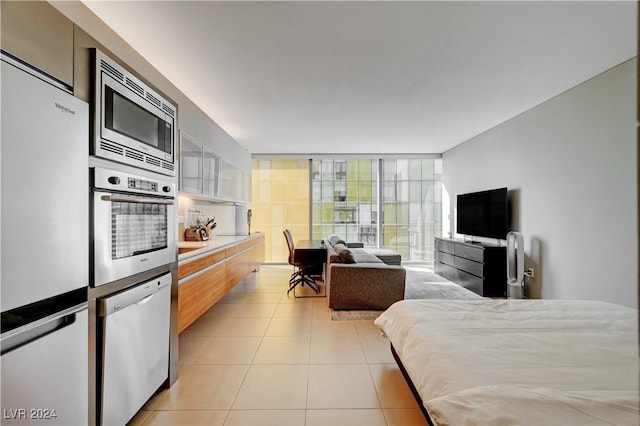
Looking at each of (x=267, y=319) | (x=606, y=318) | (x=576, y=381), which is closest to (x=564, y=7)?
(x=606, y=318)

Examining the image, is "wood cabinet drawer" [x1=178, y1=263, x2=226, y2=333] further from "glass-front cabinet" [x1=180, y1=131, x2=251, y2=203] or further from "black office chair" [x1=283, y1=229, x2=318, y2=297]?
"black office chair" [x1=283, y1=229, x2=318, y2=297]

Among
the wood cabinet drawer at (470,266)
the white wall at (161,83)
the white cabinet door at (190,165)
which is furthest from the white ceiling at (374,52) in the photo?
the wood cabinet drawer at (470,266)

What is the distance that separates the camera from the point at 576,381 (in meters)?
1.26

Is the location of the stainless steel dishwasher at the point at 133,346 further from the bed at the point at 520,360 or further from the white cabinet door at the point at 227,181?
the white cabinet door at the point at 227,181

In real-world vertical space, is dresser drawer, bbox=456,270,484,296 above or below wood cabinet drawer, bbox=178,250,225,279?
below

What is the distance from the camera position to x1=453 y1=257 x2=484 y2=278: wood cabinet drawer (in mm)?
4473

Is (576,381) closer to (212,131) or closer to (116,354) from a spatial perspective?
(116,354)

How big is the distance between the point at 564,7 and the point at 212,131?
3.83m

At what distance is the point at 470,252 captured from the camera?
4797mm

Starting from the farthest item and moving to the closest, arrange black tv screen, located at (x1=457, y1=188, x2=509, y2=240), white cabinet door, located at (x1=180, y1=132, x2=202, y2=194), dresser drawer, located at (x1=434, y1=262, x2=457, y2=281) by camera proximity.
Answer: dresser drawer, located at (x1=434, y1=262, x2=457, y2=281) < black tv screen, located at (x1=457, y1=188, x2=509, y2=240) < white cabinet door, located at (x1=180, y1=132, x2=202, y2=194)

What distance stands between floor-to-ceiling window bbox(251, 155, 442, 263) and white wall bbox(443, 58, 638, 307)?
2606 mm

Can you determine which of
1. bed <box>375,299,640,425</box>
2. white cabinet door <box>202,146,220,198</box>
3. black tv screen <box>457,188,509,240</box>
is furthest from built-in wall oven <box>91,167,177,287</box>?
black tv screen <box>457,188,509,240</box>

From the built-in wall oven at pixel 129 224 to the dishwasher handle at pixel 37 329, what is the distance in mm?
178

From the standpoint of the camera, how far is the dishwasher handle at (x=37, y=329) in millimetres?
1005
